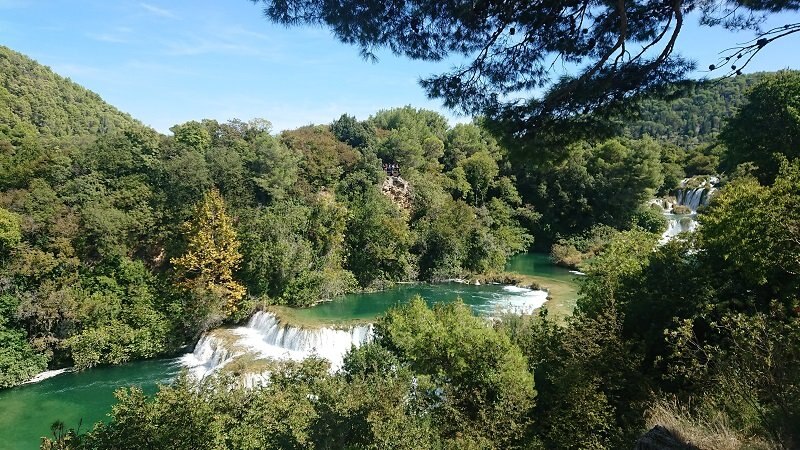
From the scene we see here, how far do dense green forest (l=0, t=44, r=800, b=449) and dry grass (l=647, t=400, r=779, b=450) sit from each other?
0.11 feet

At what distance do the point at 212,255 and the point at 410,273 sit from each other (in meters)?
11.3

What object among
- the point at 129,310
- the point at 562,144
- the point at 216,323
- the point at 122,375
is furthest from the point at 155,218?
the point at 562,144

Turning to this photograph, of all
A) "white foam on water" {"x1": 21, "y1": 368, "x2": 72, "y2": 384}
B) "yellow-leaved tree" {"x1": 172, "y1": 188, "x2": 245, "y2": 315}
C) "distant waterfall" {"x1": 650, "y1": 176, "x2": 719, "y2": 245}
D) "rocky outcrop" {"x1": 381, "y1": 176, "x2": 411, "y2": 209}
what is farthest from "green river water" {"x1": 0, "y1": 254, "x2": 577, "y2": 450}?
"distant waterfall" {"x1": 650, "y1": 176, "x2": 719, "y2": 245}

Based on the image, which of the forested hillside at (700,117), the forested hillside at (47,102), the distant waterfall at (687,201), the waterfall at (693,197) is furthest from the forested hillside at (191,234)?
the forested hillside at (700,117)

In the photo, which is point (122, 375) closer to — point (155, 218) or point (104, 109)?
point (155, 218)

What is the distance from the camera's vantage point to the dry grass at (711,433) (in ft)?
14.3

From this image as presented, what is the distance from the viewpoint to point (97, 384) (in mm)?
14797

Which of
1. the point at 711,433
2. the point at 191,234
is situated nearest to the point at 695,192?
the point at 191,234

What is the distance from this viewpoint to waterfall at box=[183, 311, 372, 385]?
15531mm

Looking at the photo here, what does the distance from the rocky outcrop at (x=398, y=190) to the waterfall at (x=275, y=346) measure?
13905 mm

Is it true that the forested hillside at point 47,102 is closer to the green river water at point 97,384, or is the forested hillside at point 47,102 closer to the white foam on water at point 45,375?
the white foam on water at point 45,375

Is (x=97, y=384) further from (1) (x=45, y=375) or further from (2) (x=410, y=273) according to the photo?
(2) (x=410, y=273)

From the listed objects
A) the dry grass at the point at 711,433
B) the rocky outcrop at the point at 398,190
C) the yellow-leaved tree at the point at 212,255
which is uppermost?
the rocky outcrop at the point at 398,190

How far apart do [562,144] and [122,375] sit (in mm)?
15851
